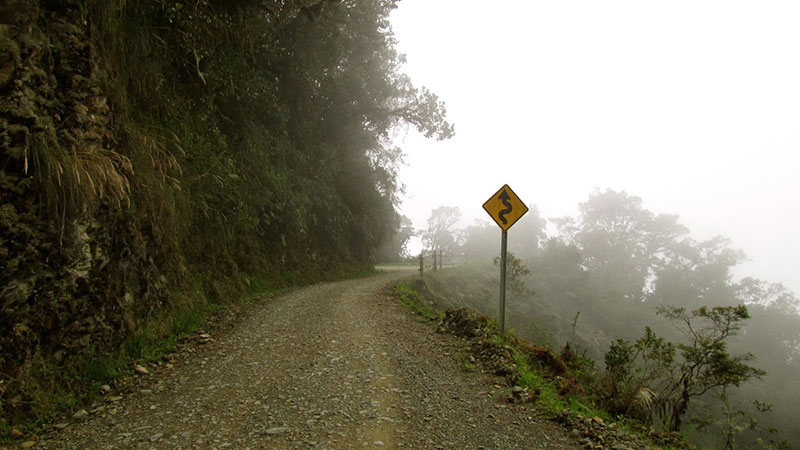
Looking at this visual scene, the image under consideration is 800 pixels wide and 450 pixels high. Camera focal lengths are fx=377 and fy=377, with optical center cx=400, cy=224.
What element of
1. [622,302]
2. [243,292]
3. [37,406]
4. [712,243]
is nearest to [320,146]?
[243,292]

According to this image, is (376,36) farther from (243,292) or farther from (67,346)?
(67,346)

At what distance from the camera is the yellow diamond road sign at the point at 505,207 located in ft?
22.9

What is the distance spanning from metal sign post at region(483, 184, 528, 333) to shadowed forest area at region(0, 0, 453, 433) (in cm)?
552

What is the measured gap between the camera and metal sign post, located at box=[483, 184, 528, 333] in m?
6.91

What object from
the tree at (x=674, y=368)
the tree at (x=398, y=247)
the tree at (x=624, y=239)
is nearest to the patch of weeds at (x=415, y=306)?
the tree at (x=674, y=368)

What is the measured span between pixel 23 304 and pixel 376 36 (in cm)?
1573

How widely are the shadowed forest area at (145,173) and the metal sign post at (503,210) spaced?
552 cm

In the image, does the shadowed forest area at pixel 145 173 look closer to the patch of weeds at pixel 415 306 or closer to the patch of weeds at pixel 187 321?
the patch of weeds at pixel 187 321

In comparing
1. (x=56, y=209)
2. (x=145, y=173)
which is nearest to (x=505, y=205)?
(x=145, y=173)

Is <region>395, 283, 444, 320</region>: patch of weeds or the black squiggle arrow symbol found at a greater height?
the black squiggle arrow symbol

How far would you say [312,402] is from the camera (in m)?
4.14

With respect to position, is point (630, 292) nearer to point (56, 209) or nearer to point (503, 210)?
point (503, 210)

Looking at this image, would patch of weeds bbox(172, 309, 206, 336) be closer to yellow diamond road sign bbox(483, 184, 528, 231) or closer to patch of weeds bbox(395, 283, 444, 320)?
patch of weeds bbox(395, 283, 444, 320)

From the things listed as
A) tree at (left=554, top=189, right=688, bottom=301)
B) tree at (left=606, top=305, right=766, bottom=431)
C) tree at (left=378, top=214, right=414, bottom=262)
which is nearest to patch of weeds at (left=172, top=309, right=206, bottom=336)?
tree at (left=606, top=305, right=766, bottom=431)
